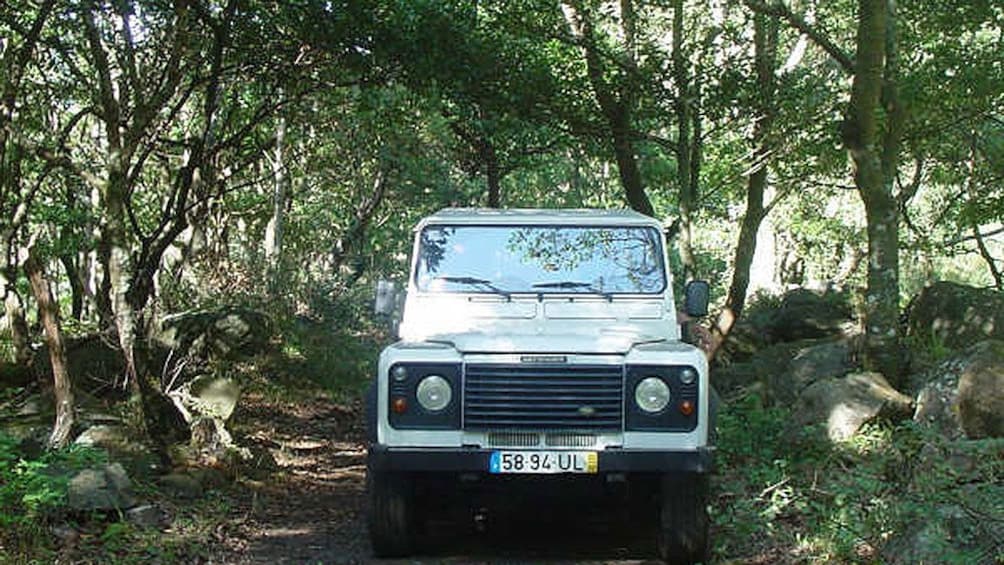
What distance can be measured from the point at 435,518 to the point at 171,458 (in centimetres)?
259

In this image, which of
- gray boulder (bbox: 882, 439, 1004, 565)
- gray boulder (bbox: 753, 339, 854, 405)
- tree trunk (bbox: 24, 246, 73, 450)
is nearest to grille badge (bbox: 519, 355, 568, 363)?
gray boulder (bbox: 882, 439, 1004, 565)

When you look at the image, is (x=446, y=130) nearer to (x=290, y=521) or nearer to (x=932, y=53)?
(x=932, y=53)

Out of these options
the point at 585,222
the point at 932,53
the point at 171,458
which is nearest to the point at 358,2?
the point at 585,222

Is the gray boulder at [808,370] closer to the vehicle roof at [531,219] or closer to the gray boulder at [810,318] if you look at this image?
the vehicle roof at [531,219]

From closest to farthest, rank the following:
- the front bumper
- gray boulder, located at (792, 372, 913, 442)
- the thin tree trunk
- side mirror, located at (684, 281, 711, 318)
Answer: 1. the front bumper
2. side mirror, located at (684, 281, 711, 318)
3. gray boulder, located at (792, 372, 913, 442)
4. the thin tree trunk

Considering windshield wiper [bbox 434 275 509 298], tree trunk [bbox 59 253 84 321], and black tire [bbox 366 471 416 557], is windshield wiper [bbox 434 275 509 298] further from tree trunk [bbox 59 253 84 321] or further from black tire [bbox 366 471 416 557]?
tree trunk [bbox 59 253 84 321]

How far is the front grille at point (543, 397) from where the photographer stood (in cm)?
638

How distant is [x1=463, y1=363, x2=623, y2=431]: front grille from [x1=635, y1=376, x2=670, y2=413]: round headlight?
0.35 ft

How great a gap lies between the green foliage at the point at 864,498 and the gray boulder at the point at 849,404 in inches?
6.4

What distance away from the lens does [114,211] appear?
29.8ft

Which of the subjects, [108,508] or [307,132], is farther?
[307,132]

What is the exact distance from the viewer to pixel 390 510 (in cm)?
661

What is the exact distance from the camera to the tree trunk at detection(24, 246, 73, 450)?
26.1ft

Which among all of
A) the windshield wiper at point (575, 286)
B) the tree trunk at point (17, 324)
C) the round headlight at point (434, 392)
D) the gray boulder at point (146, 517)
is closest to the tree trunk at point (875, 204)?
the windshield wiper at point (575, 286)
